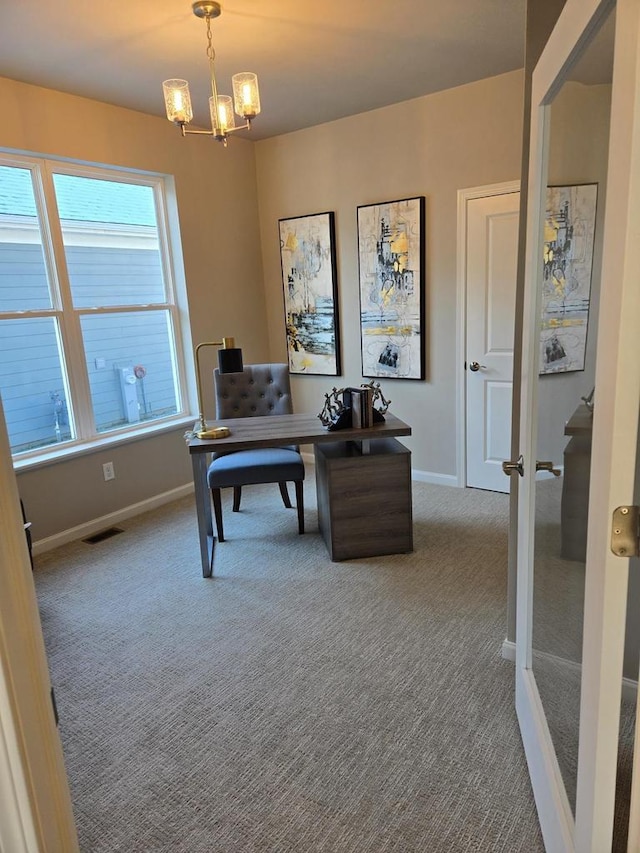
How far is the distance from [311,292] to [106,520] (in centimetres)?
236

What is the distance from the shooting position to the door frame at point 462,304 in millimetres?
3594

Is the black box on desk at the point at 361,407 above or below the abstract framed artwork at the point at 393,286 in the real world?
below

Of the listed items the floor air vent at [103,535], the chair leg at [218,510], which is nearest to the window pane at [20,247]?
the floor air vent at [103,535]

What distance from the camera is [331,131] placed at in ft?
13.7

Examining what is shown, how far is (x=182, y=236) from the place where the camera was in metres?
4.12

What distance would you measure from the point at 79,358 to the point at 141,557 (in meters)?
1.38

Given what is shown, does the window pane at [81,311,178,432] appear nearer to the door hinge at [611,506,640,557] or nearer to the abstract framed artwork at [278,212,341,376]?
the abstract framed artwork at [278,212,341,376]

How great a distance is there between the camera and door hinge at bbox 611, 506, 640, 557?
0.89 meters

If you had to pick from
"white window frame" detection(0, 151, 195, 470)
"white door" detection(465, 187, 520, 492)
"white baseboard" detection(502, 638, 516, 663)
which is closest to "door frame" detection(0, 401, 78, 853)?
"white baseboard" detection(502, 638, 516, 663)

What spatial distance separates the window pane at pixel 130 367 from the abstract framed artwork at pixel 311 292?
3.51 ft

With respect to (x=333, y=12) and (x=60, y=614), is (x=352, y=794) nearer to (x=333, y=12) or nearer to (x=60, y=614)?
(x=60, y=614)

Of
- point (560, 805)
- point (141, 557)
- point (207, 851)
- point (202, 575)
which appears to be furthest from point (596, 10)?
point (141, 557)

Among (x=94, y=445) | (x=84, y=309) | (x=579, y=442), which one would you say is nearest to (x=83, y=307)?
(x=84, y=309)

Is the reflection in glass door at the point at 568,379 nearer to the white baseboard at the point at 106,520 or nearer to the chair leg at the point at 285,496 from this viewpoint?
the chair leg at the point at 285,496
